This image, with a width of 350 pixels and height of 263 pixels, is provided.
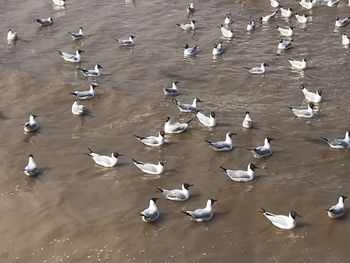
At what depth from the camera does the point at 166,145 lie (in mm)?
22953

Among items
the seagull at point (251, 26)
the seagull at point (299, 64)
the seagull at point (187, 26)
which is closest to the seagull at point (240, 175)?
the seagull at point (299, 64)

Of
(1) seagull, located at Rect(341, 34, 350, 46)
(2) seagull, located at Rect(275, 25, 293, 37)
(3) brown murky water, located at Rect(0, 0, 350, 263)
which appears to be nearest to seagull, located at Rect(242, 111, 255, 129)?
(3) brown murky water, located at Rect(0, 0, 350, 263)

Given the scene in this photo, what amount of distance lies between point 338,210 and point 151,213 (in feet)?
19.1

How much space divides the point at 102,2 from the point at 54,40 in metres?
6.53

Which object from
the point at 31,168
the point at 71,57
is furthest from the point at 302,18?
the point at 31,168

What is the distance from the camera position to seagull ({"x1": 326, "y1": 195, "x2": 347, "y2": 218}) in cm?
1809

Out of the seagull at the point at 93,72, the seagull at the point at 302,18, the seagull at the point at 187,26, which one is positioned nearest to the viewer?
the seagull at the point at 93,72

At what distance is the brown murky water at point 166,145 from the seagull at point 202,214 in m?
0.22

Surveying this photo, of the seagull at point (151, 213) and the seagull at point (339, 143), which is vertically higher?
the seagull at point (151, 213)

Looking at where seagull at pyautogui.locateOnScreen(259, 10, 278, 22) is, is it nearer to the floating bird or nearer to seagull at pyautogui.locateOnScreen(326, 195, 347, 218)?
the floating bird

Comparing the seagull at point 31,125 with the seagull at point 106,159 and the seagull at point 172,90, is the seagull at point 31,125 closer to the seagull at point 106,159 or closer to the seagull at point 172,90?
the seagull at point 106,159

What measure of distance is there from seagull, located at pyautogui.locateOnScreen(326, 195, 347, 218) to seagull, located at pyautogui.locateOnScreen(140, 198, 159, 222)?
5400 mm

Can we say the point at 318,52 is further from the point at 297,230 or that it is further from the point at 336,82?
the point at 297,230

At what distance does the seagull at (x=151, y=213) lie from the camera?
59.6ft
